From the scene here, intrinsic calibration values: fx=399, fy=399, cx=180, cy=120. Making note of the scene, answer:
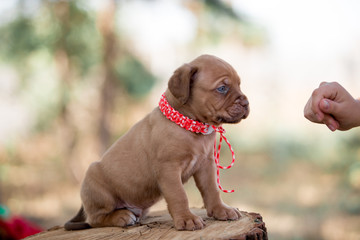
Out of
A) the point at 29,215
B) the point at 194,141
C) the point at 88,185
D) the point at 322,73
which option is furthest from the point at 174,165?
the point at 29,215

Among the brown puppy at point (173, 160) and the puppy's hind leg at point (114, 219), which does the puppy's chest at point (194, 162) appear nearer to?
the brown puppy at point (173, 160)

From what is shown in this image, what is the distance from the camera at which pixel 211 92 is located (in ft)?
9.15

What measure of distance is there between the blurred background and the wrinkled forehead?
6.06 m

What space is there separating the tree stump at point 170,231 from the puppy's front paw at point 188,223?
0.13 ft

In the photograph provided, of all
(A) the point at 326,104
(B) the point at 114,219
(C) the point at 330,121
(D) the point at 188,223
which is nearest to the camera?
(A) the point at 326,104

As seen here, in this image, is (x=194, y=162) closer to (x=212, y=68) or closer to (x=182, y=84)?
(x=182, y=84)

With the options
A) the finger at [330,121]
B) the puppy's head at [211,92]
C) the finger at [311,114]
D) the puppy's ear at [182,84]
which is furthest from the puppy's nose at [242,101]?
the finger at [330,121]

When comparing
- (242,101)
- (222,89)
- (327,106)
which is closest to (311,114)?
(327,106)

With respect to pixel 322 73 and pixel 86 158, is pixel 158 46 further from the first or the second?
pixel 322 73

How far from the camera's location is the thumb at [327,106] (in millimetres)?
2275

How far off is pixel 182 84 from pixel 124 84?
646 centimetres

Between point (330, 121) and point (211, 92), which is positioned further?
point (211, 92)

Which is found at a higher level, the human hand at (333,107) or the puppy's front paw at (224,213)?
the human hand at (333,107)

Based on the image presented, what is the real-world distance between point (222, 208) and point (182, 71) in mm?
1025
